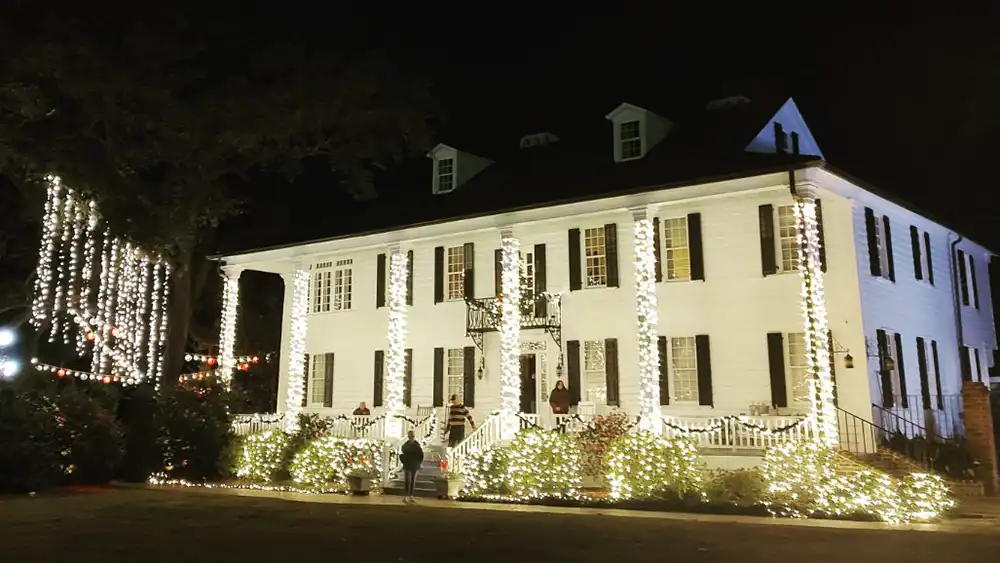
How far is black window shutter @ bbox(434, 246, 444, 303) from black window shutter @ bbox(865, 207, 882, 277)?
10.9m

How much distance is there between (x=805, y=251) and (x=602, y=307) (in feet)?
17.4

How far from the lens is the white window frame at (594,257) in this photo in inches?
789

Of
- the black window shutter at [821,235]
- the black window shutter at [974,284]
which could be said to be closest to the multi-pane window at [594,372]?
the black window shutter at [821,235]

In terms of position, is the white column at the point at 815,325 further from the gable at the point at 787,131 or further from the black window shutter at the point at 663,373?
the black window shutter at the point at 663,373

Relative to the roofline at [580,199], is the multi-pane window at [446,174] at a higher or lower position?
higher

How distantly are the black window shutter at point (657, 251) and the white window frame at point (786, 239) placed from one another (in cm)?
269

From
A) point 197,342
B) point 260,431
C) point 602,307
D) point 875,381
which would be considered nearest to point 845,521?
point 875,381

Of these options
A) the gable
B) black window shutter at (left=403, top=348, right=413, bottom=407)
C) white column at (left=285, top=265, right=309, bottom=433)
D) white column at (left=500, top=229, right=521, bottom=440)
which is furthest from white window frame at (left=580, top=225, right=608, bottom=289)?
white column at (left=285, top=265, right=309, bottom=433)

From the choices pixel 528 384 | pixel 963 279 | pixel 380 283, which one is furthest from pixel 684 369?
pixel 963 279

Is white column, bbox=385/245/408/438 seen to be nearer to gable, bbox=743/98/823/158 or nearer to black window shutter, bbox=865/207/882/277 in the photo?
gable, bbox=743/98/823/158

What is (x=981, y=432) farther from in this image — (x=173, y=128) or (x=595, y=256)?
(x=173, y=128)

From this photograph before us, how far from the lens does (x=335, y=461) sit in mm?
18438

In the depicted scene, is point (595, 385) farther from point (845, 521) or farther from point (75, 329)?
point (75, 329)

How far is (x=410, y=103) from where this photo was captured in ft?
85.9
